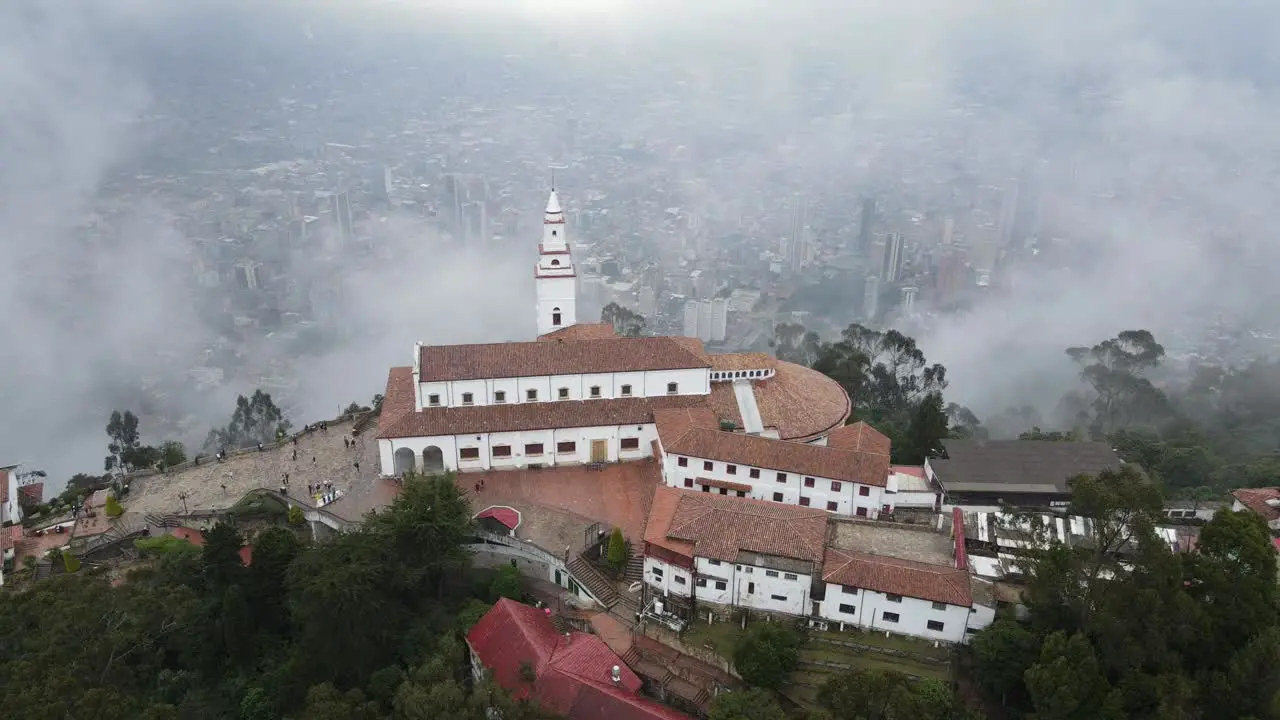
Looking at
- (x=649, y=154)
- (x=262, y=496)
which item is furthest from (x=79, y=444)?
(x=649, y=154)

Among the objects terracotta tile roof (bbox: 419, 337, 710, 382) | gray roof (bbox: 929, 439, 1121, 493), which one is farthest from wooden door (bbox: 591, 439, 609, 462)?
gray roof (bbox: 929, 439, 1121, 493)

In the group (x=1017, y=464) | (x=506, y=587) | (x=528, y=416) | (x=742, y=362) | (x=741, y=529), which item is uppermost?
(x=742, y=362)

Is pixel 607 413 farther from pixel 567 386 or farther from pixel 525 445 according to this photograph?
pixel 525 445

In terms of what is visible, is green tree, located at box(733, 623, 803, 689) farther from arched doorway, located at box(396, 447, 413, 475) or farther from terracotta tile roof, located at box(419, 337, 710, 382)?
arched doorway, located at box(396, 447, 413, 475)

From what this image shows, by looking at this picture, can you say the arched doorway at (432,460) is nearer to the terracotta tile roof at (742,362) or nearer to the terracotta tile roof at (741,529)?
the terracotta tile roof at (741,529)

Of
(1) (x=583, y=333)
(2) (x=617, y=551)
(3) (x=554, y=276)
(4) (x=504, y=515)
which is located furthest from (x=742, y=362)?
(4) (x=504, y=515)
